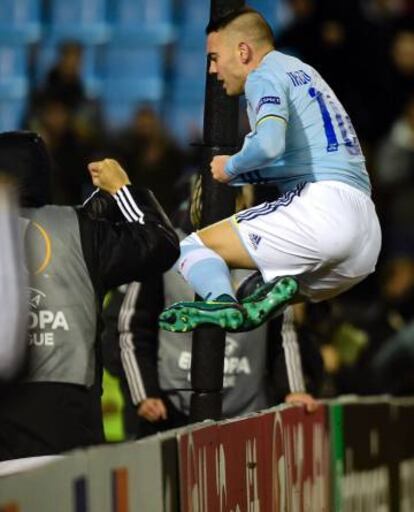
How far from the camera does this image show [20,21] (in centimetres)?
1539

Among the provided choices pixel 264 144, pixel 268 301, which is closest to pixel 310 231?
pixel 268 301

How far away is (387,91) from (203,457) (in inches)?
335

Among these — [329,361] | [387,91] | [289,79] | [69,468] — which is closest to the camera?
[69,468]

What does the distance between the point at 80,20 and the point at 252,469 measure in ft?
30.8

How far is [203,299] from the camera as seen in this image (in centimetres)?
645

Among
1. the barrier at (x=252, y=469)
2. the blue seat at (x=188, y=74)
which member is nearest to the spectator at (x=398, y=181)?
the blue seat at (x=188, y=74)

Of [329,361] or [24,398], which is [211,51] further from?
[329,361]

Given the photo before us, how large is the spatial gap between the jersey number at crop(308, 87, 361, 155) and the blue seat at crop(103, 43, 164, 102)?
350 inches

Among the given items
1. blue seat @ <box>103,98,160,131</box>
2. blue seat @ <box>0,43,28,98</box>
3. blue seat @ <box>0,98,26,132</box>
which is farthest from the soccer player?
blue seat @ <box>0,43,28,98</box>

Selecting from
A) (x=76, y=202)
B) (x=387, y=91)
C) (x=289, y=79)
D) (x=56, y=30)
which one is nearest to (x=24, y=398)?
(x=289, y=79)

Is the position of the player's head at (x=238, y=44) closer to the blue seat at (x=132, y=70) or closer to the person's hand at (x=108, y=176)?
the person's hand at (x=108, y=176)

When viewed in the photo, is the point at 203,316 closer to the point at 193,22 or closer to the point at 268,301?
the point at 268,301

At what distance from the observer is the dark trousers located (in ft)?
19.0

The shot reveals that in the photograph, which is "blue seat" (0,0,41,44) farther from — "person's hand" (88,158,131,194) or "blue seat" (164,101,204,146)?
"person's hand" (88,158,131,194)
